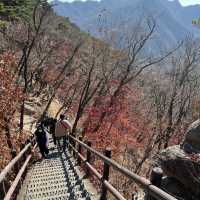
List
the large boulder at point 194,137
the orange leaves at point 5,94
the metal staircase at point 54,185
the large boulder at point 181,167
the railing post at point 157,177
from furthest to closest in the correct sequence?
the orange leaves at point 5,94, the large boulder at point 194,137, the large boulder at point 181,167, the metal staircase at point 54,185, the railing post at point 157,177

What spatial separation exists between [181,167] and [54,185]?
357 cm

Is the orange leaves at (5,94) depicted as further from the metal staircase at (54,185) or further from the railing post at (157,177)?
the railing post at (157,177)

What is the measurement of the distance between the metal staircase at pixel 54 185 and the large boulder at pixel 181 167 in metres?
2.58

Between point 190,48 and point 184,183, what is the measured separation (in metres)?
25.2

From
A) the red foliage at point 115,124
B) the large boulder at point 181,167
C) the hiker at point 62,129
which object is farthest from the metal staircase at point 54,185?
the red foliage at point 115,124

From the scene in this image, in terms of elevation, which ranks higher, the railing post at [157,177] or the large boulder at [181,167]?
the railing post at [157,177]

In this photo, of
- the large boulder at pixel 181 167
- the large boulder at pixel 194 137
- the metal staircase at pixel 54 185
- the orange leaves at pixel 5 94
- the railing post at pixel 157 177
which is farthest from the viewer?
the orange leaves at pixel 5 94

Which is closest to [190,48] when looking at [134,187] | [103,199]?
[134,187]

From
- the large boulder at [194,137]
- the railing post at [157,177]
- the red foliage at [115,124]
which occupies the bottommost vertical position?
the red foliage at [115,124]

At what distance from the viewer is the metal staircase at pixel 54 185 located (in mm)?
8719

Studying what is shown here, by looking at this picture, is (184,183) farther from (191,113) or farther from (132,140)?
(132,140)

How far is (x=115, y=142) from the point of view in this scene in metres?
35.1

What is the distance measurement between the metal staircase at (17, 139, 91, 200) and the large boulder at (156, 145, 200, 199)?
2.58 meters

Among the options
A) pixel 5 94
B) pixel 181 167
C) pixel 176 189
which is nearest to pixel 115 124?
pixel 5 94
